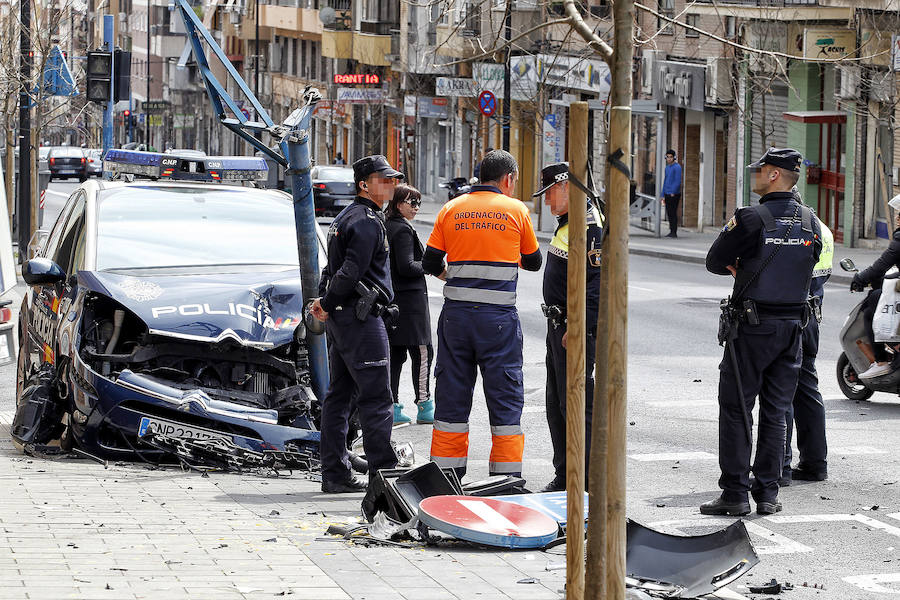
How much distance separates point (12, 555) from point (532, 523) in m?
2.24

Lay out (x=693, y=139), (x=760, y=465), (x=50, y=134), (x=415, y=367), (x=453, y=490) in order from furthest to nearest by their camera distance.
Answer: (x=50, y=134) → (x=693, y=139) → (x=415, y=367) → (x=760, y=465) → (x=453, y=490)

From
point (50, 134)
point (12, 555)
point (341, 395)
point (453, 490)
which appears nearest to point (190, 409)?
point (341, 395)

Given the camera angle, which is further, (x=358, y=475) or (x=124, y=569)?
(x=358, y=475)

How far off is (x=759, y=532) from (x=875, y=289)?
531 cm

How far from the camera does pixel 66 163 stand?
68375mm

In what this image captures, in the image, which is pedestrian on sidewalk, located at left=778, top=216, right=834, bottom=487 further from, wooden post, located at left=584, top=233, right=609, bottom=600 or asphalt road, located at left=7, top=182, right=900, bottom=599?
wooden post, located at left=584, top=233, right=609, bottom=600

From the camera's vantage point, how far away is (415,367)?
38.4ft

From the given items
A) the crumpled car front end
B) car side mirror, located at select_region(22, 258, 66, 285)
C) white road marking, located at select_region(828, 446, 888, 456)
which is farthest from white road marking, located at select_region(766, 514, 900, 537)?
car side mirror, located at select_region(22, 258, 66, 285)

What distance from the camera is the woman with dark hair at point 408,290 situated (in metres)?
11.2

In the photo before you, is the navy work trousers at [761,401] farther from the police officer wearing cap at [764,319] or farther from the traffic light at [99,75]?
the traffic light at [99,75]

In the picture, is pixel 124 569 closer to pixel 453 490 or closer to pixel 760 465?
pixel 453 490

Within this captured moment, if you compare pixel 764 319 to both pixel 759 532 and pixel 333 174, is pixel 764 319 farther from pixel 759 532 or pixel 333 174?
pixel 333 174

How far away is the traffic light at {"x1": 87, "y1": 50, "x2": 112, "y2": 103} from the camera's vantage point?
74.2 ft

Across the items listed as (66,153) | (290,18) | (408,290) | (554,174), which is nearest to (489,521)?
(554,174)
